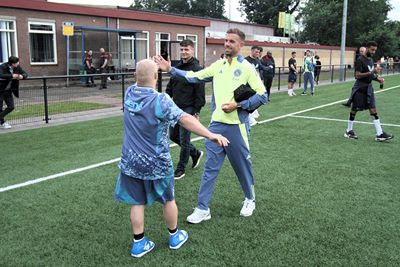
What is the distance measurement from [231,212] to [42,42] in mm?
20261

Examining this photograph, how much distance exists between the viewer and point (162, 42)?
94.2 feet

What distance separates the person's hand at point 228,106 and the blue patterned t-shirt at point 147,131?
78 centimetres

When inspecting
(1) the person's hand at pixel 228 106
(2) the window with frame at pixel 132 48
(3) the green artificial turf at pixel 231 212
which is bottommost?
(3) the green artificial turf at pixel 231 212

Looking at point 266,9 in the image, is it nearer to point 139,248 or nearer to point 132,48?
point 132,48

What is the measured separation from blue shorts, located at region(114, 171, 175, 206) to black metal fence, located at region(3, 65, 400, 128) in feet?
23.4

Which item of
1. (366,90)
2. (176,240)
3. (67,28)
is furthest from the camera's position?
(67,28)

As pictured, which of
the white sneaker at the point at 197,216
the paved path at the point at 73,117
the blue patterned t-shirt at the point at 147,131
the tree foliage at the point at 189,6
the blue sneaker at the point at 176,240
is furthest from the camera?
the tree foliage at the point at 189,6

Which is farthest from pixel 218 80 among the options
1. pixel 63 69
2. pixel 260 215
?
pixel 63 69

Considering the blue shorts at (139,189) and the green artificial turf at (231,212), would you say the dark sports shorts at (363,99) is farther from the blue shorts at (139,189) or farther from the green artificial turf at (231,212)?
the blue shorts at (139,189)

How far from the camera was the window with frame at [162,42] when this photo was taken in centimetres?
2816

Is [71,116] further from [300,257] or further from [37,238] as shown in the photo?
[300,257]

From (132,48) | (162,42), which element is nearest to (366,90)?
(132,48)

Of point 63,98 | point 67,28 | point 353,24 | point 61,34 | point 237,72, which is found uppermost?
point 353,24

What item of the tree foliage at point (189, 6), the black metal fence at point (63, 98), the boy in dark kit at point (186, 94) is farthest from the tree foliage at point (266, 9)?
the boy in dark kit at point (186, 94)
